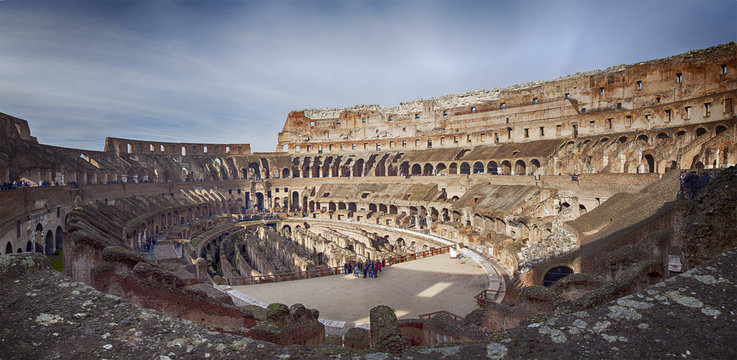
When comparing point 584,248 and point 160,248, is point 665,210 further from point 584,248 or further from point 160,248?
point 160,248

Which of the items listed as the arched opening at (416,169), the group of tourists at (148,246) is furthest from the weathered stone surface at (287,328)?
the arched opening at (416,169)

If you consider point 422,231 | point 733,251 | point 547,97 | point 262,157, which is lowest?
point 422,231

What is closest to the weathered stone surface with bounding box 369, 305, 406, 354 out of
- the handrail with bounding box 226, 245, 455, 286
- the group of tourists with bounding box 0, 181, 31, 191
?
the handrail with bounding box 226, 245, 455, 286

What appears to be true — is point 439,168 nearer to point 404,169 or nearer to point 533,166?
point 404,169

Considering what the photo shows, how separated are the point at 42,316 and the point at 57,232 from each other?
25.8 meters

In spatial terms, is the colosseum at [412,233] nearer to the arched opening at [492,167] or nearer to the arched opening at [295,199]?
the arched opening at [295,199]

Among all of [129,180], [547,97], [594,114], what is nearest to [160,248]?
[129,180]

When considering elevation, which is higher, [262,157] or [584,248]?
[262,157]

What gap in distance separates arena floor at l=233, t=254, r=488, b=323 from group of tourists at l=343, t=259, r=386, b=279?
358mm

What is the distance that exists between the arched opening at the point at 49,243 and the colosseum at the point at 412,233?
0.56 feet

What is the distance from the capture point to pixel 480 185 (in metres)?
34.7

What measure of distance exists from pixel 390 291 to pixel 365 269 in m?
2.67

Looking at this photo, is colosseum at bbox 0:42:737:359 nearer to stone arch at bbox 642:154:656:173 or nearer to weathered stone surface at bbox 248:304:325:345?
weathered stone surface at bbox 248:304:325:345

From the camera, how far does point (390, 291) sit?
16.2 meters
